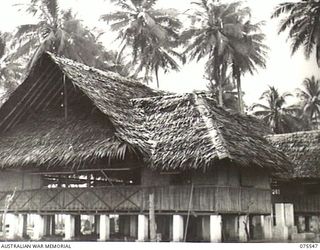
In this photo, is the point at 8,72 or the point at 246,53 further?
the point at 8,72

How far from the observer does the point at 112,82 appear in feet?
44.5

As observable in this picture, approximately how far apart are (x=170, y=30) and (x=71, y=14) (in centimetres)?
393

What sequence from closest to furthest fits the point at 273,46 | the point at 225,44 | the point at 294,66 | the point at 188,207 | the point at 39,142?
Result: the point at 294,66
the point at 273,46
the point at 188,207
the point at 39,142
the point at 225,44

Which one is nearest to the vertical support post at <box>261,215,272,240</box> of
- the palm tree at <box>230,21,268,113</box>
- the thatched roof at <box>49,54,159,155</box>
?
the thatched roof at <box>49,54,159,155</box>

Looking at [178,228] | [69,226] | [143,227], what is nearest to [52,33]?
[69,226]

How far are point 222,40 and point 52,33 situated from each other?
5.47m

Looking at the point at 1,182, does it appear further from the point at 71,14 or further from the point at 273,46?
the point at 273,46

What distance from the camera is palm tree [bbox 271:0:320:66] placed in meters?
10.2

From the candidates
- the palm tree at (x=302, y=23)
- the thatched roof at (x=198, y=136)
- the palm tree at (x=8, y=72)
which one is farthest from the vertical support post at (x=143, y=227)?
the palm tree at (x=8, y=72)

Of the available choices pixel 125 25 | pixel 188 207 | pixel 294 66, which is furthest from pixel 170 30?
pixel 294 66

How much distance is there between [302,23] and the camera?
42.0 ft

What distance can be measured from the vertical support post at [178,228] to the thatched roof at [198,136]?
3.92ft

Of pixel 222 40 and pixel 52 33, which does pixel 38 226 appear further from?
pixel 222 40

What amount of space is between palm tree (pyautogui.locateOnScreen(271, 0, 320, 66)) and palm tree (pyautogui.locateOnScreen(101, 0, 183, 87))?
5.45 metres
